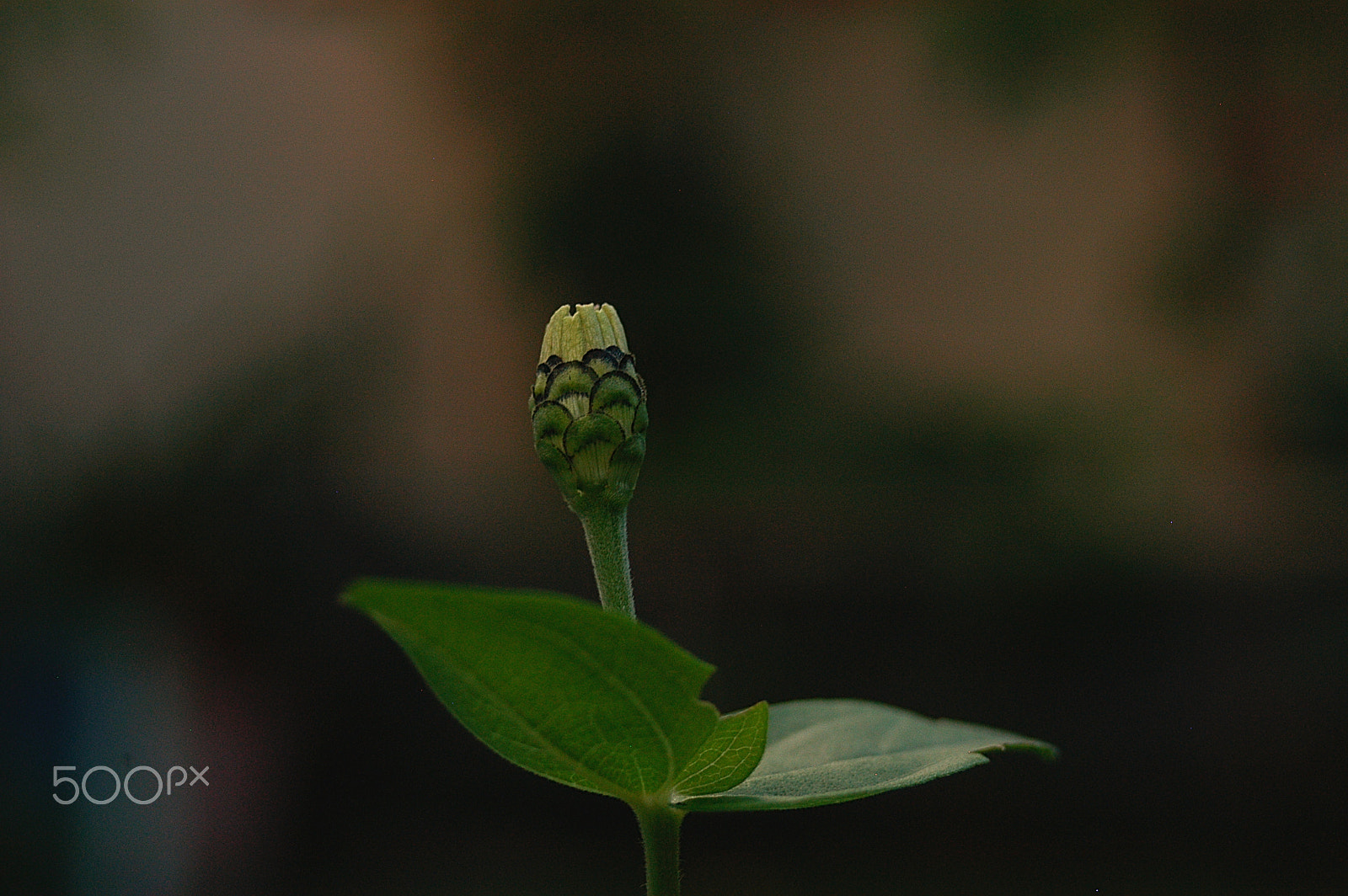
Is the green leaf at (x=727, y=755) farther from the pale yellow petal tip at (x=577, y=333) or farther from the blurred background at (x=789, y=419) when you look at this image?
the blurred background at (x=789, y=419)

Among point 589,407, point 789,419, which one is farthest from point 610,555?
point 789,419

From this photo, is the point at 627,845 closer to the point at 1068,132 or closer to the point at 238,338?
the point at 238,338

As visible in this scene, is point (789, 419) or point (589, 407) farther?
point (789, 419)

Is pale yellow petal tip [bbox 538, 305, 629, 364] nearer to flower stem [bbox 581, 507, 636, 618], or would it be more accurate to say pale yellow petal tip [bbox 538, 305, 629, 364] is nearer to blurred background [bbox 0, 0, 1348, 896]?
flower stem [bbox 581, 507, 636, 618]

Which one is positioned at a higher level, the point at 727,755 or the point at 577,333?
the point at 577,333

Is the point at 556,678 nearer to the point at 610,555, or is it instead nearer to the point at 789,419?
the point at 610,555
